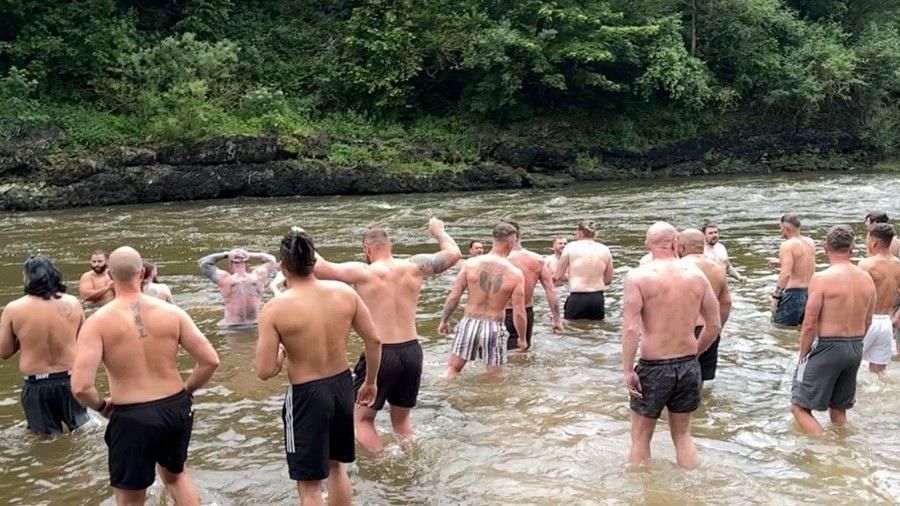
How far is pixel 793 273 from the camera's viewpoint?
1027 cm

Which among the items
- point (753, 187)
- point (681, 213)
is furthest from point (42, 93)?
point (753, 187)

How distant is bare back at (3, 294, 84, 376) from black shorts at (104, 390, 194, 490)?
205 centimetres

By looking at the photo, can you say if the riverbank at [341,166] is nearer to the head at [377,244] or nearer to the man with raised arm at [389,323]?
the head at [377,244]

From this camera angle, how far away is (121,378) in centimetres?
479

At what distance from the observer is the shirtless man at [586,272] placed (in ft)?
34.8

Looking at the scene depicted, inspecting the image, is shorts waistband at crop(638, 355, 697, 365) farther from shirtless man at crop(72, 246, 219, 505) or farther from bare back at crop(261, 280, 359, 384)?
shirtless man at crop(72, 246, 219, 505)

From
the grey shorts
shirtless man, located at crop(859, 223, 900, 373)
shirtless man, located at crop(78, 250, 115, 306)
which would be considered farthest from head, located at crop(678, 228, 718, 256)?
shirtless man, located at crop(78, 250, 115, 306)

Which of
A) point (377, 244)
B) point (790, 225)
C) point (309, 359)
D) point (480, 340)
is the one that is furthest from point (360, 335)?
point (790, 225)

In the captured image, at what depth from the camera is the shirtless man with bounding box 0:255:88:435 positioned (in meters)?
6.39

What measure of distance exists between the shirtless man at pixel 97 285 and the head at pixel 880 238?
25.1 feet

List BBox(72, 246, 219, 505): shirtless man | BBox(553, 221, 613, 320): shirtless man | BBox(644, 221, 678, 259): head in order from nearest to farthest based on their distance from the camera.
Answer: BBox(72, 246, 219, 505): shirtless man
BBox(644, 221, 678, 259): head
BBox(553, 221, 613, 320): shirtless man

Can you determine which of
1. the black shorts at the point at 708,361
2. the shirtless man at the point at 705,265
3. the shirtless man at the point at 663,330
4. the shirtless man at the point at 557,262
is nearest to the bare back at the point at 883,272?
the shirtless man at the point at 705,265

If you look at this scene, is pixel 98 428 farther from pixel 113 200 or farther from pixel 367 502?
pixel 113 200

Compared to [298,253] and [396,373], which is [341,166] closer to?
[396,373]
